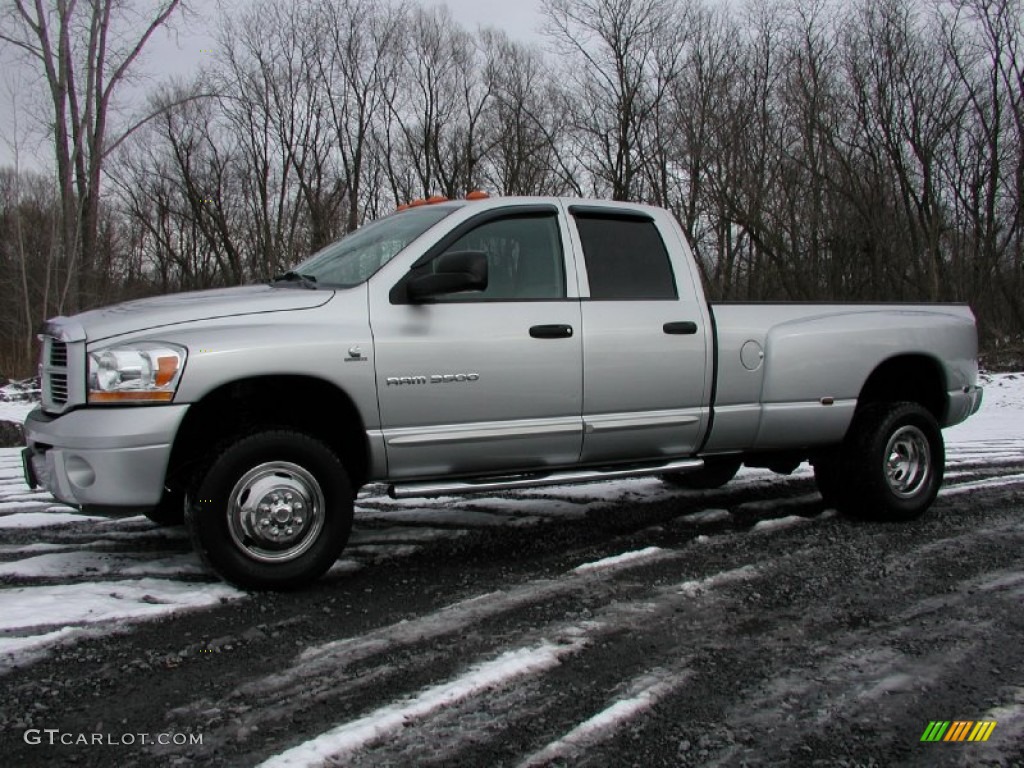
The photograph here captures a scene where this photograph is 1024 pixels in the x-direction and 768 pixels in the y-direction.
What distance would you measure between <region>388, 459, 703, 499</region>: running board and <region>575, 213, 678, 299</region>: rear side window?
96 cm

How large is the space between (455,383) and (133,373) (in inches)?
57.6

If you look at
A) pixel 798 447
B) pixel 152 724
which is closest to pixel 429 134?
pixel 798 447

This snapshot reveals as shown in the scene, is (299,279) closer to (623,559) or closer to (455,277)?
(455,277)

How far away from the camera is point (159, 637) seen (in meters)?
3.54

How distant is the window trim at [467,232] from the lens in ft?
14.2

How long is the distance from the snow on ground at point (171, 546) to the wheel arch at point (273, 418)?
0.57m

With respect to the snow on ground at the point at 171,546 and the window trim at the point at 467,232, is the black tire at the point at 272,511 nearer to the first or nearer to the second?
the snow on ground at the point at 171,546

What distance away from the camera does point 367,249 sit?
481cm

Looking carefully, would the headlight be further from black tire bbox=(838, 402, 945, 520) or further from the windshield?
black tire bbox=(838, 402, 945, 520)

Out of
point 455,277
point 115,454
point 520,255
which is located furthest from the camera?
point 520,255

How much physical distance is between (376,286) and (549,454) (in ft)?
4.15

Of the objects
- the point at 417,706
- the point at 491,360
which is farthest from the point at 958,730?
the point at 491,360

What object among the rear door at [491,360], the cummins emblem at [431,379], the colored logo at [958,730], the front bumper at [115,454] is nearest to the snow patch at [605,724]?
the colored logo at [958,730]


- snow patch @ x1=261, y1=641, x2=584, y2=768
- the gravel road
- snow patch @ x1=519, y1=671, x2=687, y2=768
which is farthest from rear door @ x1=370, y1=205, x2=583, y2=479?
snow patch @ x1=519, y1=671, x2=687, y2=768
